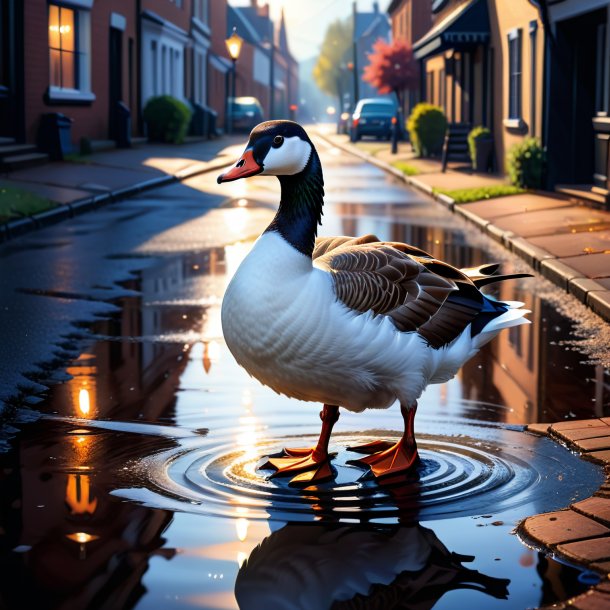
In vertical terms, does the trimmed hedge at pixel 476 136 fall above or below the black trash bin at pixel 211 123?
below

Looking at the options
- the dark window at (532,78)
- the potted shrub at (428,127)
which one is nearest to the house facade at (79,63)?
the potted shrub at (428,127)

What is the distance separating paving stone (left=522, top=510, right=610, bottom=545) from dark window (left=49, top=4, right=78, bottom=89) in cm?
2391

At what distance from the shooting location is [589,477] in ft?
15.5

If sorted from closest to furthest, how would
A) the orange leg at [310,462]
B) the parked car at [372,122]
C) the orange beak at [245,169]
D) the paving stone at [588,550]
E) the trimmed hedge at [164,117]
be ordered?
the paving stone at [588,550]
the orange beak at [245,169]
the orange leg at [310,462]
the trimmed hedge at [164,117]
the parked car at [372,122]

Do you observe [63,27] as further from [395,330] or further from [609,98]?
[395,330]

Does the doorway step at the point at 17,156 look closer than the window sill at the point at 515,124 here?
Yes

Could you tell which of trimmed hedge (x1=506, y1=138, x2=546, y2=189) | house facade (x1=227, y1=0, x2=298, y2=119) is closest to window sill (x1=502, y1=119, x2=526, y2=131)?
trimmed hedge (x1=506, y1=138, x2=546, y2=189)

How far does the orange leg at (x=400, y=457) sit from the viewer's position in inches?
187

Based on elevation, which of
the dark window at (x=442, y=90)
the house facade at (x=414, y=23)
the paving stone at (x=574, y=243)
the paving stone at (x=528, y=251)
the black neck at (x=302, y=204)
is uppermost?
the house facade at (x=414, y=23)

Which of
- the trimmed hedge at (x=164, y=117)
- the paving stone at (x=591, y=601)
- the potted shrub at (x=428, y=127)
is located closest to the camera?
the paving stone at (x=591, y=601)

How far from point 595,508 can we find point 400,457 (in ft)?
2.92

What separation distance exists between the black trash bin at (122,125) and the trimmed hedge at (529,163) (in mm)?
13395

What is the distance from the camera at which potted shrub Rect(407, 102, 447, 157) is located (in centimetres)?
3219

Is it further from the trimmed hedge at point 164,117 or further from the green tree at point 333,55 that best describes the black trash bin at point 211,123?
the green tree at point 333,55
